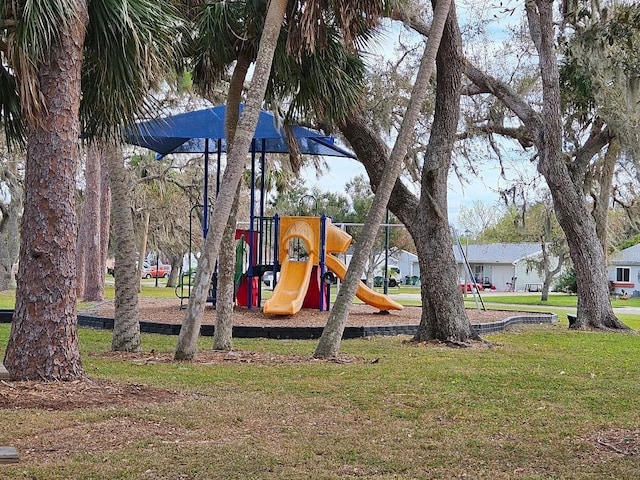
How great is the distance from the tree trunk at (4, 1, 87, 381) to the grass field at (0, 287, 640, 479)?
910mm

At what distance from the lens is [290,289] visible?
15805 mm

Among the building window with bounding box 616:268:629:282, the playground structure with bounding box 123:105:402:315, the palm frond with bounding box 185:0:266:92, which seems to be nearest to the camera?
the palm frond with bounding box 185:0:266:92

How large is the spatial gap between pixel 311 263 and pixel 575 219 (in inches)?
208

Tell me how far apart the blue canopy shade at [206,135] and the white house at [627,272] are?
35.6m

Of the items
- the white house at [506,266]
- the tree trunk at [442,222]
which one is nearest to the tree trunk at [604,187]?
the tree trunk at [442,222]

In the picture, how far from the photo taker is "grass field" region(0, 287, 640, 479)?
16.1ft

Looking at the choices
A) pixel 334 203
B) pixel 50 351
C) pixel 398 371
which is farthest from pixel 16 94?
pixel 334 203

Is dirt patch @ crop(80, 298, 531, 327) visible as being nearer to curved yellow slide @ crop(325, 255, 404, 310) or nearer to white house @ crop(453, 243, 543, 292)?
curved yellow slide @ crop(325, 255, 404, 310)

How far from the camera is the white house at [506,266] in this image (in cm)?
5772

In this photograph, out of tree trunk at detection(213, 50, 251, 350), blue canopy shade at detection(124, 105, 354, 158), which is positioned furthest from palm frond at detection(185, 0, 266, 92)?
blue canopy shade at detection(124, 105, 354, 158)

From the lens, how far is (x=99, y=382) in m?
7.63

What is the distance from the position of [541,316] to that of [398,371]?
35.2 feet

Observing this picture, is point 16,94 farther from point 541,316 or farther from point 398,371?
point 541,316

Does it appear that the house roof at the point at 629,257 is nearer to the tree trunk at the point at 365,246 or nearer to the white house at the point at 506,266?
the white house at the point at 506,266
